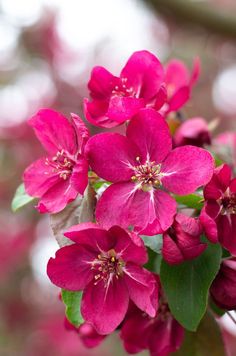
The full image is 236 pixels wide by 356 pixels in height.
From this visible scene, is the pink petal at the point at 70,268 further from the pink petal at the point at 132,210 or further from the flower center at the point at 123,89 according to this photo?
the flower center at the point at 123,89

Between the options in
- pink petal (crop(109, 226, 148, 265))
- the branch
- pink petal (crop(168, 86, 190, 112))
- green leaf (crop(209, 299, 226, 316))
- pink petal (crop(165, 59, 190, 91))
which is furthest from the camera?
the branch

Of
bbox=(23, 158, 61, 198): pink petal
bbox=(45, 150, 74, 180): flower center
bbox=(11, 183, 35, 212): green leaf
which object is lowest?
bbox=(11, 183, 35, 212): green leaf

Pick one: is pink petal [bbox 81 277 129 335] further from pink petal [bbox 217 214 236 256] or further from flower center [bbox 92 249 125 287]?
pink petal [bbox 217 214 236 256]

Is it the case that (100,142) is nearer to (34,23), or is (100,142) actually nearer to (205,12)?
(205,12)

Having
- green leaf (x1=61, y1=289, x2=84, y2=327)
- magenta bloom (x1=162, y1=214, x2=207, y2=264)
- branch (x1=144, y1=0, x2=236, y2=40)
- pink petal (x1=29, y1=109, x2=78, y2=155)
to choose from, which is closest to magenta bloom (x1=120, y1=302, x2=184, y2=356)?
green leaf (x1=61, y1=289, x2=84, y2=327)

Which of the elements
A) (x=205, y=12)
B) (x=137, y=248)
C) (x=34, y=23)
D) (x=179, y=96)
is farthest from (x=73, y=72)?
(x=137, y=248)

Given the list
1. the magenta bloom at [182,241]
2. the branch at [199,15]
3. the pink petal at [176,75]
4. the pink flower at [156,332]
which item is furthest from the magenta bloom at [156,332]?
the branch at [199,15]

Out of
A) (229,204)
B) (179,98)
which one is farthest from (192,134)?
(229,204)

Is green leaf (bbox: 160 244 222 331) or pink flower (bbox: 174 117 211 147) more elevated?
pink flower (bbox: 174 117 211 147)
